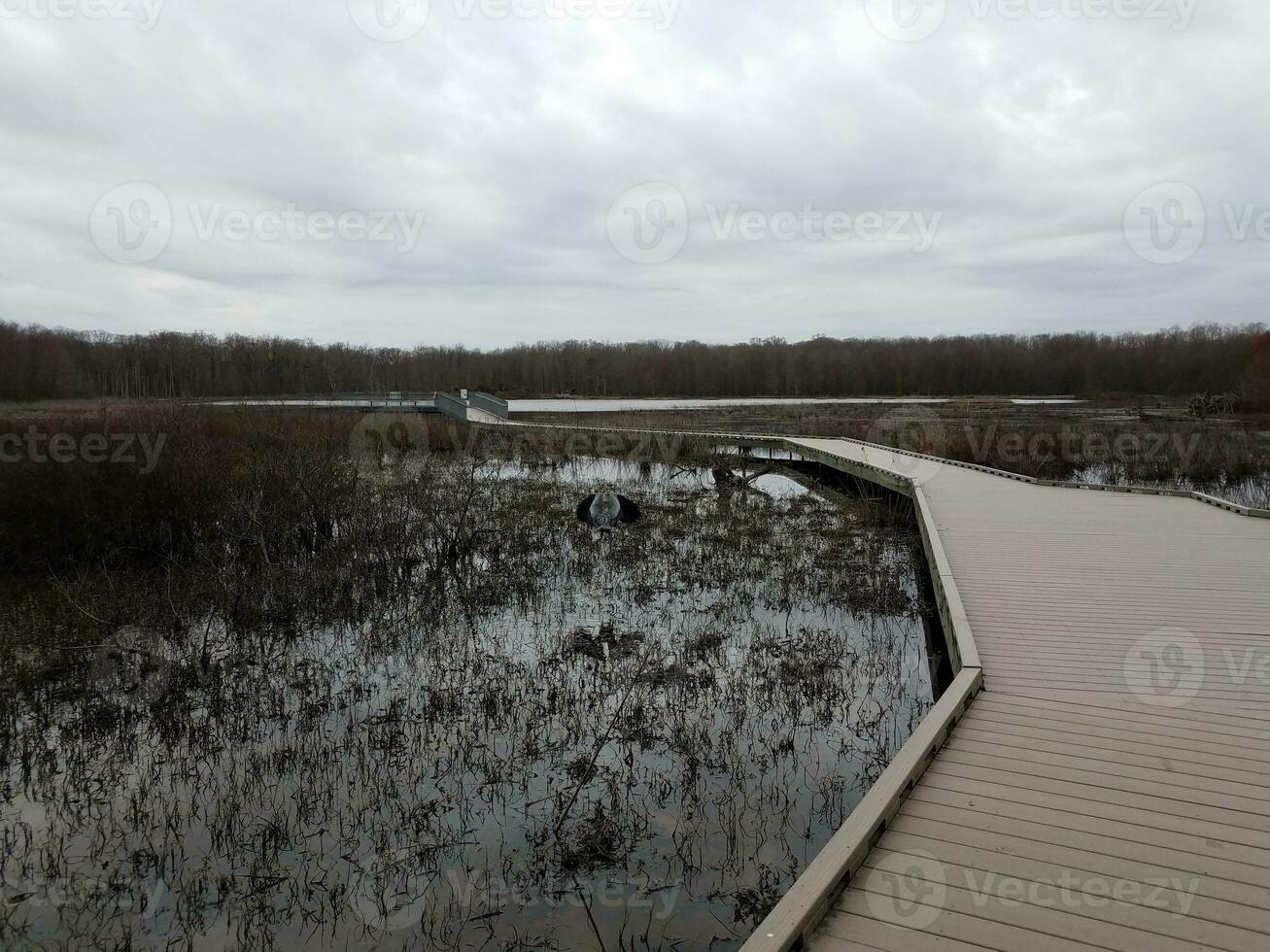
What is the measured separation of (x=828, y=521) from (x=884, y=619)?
5036 mm

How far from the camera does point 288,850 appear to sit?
12.9 feet

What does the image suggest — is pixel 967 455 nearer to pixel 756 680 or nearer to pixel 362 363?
pixel 756 680

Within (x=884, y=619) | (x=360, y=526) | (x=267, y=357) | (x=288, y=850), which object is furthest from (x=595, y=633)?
(x=267, y=357)

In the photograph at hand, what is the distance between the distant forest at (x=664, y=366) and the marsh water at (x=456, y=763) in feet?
139

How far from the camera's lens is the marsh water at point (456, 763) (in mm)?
3516
